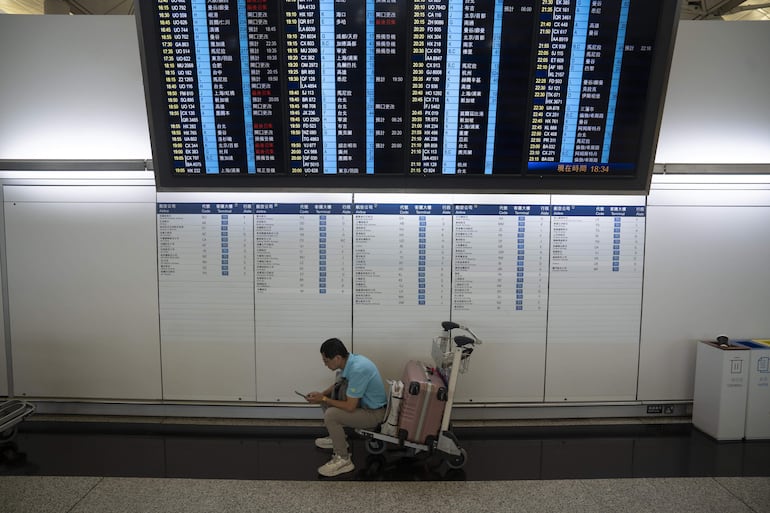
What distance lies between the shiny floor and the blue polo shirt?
429 mm

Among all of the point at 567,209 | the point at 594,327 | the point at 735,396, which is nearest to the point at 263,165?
the point at 567,209

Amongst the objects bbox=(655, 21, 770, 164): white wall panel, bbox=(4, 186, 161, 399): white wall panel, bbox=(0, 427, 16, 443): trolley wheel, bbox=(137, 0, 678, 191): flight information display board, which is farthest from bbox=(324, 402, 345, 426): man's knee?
bbox=(655, 21, 770, 164): white wall panel

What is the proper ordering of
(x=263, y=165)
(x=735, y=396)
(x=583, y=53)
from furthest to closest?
1. (x=735, y=396)
2. (x=263, y=165)
3. (x=583, y=53)

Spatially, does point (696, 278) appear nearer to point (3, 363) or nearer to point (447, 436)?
point (447, 436)

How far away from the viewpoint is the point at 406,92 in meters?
2.72

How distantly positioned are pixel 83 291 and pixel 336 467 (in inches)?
103

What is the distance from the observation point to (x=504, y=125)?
2801mm

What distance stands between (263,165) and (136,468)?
229 cm

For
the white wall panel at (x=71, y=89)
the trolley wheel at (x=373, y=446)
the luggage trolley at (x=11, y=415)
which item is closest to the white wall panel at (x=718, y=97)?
the trolley wheel at (x=373, y=446)

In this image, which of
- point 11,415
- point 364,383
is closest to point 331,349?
point 364,383

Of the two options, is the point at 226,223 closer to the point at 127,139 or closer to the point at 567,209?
the point at 127,139

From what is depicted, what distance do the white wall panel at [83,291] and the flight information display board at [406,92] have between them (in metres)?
0.95

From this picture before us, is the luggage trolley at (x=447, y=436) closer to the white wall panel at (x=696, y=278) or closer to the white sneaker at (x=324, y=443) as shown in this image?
the white sneaker at (x=324, y=443)

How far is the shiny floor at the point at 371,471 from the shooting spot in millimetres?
2535
